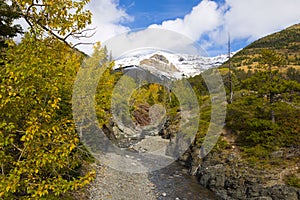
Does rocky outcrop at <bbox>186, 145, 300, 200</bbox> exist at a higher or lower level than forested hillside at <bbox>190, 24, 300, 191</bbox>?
lower

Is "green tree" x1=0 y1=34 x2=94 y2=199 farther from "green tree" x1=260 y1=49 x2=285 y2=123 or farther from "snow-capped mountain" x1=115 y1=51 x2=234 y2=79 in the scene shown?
"green tree" x1=260 y1=49 x2=285 y2=123

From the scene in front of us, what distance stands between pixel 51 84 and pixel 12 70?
690 millimetres

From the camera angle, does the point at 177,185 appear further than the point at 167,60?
No

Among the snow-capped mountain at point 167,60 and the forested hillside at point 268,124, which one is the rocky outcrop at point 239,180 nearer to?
the forested hillside at point 268,124

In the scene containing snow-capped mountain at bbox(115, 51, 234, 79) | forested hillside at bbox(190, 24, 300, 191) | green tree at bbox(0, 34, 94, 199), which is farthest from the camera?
forested hillside at bbox(190, 24, 300, 191)

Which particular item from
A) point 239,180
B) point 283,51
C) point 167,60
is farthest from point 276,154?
point 283,51

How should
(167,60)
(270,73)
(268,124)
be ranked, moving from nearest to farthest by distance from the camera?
(268,124), (270,73), (167,60)

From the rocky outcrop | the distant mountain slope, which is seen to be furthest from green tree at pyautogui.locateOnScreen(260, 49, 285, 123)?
the distant mountain slope

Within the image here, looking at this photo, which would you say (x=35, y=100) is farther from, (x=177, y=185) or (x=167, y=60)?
(x=167, y=60)

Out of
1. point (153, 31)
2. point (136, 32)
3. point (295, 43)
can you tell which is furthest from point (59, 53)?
point (295, 43)

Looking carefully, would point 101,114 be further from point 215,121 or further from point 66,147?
point 66,147

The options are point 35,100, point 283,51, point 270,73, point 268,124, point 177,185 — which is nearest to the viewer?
point 35,100

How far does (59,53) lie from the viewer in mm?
5637

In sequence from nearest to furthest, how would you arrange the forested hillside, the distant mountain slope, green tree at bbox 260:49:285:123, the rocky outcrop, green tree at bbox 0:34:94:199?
1. green tree at bbox 0:34:94:199
2. the rocky outcrop
3. the forested hillside
4. green tree at bbox 260:49:285:123
5. the distant mountain slope
